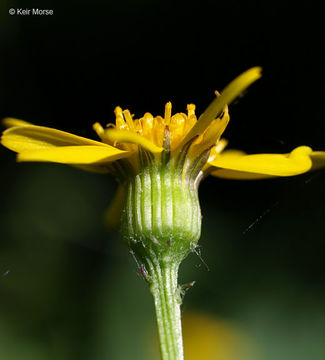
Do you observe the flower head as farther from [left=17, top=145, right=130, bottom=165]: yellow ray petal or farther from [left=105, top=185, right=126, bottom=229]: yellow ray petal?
[left=105, top=185, right=126, bottom=229]: yellow ray petal

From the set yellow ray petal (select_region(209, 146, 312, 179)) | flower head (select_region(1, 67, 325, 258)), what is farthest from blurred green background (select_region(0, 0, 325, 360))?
flower head (select_region(1, 67, 325, 258))

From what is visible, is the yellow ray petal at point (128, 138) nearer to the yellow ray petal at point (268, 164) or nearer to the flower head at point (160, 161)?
the flower head at point (160, 161)

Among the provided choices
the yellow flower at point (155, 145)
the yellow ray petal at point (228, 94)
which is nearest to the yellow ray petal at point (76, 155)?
the yellow flower at point (155, 145)

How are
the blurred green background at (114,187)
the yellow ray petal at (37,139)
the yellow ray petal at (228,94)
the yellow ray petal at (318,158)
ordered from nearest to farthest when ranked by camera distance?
the yellow ray petal at (228,94) → the yellow ray petal at (37,139) → the yellow ray petal at (318,158) → the blurred green background at (114,187)

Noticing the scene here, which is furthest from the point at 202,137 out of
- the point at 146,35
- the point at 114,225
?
the point at 146,35

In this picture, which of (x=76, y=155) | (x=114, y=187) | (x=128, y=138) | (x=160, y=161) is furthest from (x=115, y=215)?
(x=114, y=187)

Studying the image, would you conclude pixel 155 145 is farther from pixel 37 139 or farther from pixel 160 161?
pixel 37 139

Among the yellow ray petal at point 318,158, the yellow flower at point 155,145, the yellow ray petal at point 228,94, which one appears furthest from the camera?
the yellow ray petal at point 318,158
